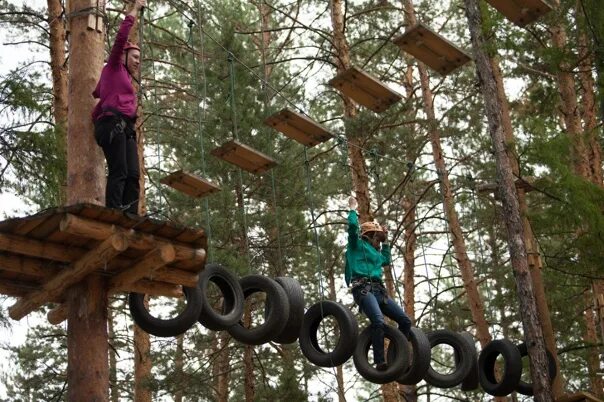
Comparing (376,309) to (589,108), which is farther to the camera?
(589,108)

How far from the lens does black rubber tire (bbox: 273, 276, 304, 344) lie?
25.4 feet

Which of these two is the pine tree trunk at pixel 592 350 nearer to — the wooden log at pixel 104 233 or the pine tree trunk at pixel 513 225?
the pine tree trunk at pixel 513 225

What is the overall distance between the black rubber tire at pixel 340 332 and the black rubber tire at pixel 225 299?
0.95 m

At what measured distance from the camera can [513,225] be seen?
30.2 feet

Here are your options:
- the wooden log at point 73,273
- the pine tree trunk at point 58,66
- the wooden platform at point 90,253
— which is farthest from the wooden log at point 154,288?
the pine tree trunk at point 58,66

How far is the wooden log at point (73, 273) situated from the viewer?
601 centimetres

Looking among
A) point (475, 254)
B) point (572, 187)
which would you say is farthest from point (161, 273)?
point (475, 254)

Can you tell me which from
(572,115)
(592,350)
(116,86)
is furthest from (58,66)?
(592,350)

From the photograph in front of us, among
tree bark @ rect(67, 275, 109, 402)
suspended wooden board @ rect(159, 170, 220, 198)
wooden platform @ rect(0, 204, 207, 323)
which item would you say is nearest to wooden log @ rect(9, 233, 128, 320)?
wooden platform @ rect(0, 204, 207, 323)

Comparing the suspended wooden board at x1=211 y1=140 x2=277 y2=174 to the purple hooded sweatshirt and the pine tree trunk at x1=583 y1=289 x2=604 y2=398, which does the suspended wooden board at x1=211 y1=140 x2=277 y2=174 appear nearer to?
the purple hooded sweatshirt

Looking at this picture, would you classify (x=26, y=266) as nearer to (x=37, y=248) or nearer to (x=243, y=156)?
(x=37, y=248)

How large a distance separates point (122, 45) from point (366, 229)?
3049mm

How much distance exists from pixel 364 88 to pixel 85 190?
3243 mm

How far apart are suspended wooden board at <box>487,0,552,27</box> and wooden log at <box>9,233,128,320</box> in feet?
13.8
